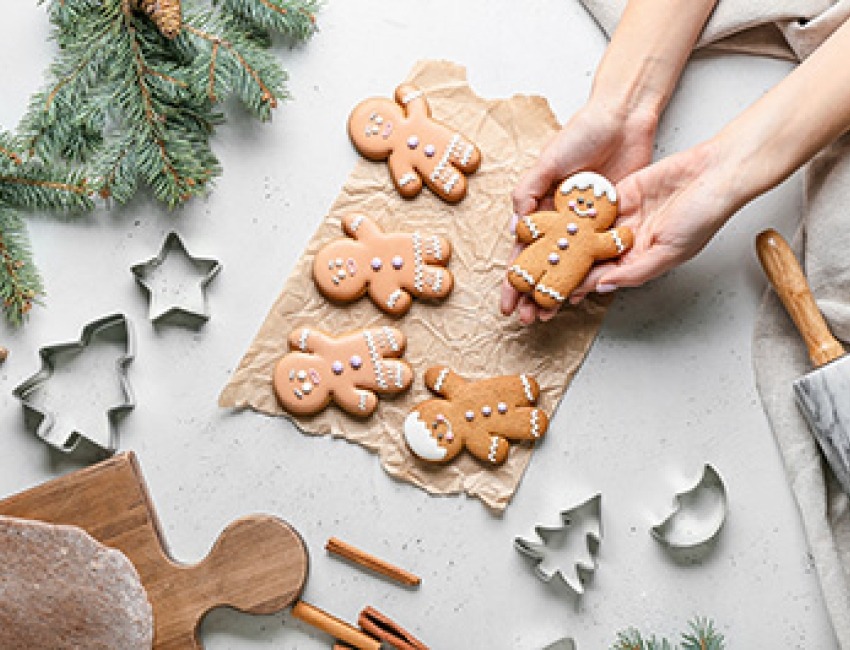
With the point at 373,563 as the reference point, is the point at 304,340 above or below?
above

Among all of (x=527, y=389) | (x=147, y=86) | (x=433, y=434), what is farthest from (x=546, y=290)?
(x=147, y=86)

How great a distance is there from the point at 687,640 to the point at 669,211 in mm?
641

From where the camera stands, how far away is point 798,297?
151cm

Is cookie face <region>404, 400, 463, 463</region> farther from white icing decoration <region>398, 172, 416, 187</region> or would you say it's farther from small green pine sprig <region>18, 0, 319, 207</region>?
small green pine sprig <region>18, 0, 319, 207</region>

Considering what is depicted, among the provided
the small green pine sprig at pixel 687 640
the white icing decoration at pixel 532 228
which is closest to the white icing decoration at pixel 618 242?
the white icing decoration at pixel 532 228

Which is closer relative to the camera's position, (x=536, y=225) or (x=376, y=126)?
(x=536, y=225)

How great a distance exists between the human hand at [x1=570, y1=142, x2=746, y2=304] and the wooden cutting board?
581 mm

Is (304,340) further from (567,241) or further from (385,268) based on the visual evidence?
(567,241)

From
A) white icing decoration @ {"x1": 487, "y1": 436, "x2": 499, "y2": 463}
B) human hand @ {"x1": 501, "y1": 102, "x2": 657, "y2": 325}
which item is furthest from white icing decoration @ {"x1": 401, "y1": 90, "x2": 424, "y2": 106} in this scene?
white icing decoration @ {"x1": 487, "y1": 436, "x2": 499, "y2": 463}

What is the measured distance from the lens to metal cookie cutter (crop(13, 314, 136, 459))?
157cm

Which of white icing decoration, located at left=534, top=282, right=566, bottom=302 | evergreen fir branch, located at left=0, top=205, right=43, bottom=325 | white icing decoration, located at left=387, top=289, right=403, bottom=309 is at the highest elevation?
white icing decoration, located at left=534, top=282, right=566, bottom=302

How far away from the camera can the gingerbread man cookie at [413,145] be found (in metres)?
1.57

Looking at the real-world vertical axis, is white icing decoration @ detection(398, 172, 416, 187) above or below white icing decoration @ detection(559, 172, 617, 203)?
below

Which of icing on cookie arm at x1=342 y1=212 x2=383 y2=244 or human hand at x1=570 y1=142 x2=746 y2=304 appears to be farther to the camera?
icing on cookie arm at x1=342 y1=212 x2=383 y2=244
